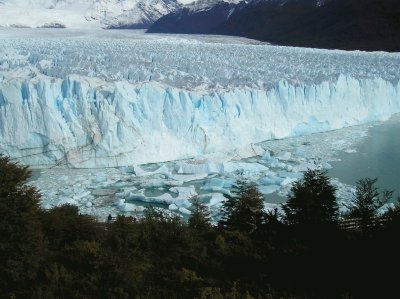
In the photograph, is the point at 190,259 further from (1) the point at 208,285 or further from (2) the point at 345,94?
(2) the point at 345,94

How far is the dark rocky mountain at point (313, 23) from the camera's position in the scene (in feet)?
109

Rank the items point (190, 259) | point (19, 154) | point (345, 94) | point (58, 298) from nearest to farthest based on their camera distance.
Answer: point (58, 298), point (190, 259), point (19, 154), point (345, 94)

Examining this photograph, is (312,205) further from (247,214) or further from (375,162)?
(375,162)

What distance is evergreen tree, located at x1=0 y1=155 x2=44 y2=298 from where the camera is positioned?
4.34 metres

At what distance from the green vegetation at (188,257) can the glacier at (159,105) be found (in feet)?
18.5

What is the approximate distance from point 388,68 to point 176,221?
51.4ft

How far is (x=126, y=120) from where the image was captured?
11.4 m

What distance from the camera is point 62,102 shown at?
11375 millimetres

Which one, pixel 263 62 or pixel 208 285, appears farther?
pixel 263 62

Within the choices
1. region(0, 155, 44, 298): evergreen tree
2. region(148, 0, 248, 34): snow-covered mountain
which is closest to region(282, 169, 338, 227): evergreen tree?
region(0, 155, 44, 298): evergreen tree

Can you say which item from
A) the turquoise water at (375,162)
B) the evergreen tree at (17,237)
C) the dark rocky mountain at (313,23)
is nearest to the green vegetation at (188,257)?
the evergreen tree at (17,237)

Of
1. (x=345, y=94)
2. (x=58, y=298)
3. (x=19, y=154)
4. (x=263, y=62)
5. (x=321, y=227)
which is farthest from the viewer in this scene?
(x=263, y=62)

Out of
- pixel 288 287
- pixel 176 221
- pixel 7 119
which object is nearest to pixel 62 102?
pixel 7 119

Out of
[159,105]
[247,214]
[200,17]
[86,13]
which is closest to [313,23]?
[200,17]
